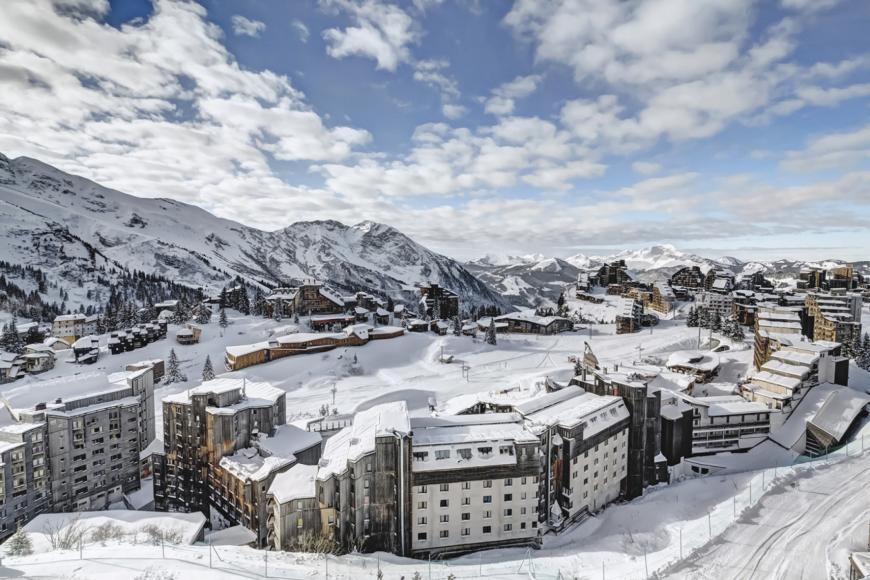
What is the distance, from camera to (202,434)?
43.2 m

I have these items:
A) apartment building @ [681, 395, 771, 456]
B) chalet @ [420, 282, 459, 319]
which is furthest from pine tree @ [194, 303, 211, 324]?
apartment building @ [681, 395, 771, 456]

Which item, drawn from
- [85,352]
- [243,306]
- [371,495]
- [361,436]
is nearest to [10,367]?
[85,352]

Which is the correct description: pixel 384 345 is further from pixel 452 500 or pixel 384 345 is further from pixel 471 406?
pixel 452 500

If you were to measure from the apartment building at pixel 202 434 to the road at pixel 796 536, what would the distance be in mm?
39198

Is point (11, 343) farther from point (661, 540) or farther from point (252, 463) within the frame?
point (661, 540)

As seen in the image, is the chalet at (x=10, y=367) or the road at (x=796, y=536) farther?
the chalet at (x=10, y=367)

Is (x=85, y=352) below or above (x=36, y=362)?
above

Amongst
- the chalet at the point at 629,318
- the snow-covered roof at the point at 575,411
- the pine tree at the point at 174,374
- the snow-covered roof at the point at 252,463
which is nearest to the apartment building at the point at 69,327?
the pine tree at the point at 174,374

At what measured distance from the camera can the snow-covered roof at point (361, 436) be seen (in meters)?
32.2

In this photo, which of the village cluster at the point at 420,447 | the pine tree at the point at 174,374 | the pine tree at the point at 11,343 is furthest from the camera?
the pine tree at the point at 11,343

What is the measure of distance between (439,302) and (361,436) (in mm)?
100603

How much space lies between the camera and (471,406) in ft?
165

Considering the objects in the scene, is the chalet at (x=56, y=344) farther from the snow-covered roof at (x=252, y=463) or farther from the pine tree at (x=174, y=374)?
the snow-covered roof at (x=252, y=463)

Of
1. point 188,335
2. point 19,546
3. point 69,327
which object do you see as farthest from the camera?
point 69,327
